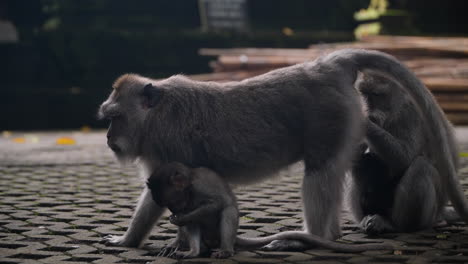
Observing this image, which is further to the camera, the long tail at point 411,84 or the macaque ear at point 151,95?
the long tail at point 411,84

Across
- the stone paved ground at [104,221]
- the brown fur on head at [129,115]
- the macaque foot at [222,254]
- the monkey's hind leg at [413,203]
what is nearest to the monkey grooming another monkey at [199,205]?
the macaque foot at [222,254]

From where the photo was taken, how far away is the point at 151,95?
484cm

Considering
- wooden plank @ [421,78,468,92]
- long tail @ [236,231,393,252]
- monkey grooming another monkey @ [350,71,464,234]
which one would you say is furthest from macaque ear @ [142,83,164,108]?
wooden plank @ [421,78,468,92]

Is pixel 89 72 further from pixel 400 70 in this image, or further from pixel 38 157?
pixel 400 70

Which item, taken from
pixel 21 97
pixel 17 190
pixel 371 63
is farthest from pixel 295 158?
pixel 21 97

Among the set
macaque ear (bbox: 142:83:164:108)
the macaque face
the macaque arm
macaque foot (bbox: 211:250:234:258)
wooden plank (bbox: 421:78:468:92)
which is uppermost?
macaque ear (bbox: 142:83:164:108)

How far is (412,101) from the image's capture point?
5.19 m

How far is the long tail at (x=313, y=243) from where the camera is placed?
15.4 ft

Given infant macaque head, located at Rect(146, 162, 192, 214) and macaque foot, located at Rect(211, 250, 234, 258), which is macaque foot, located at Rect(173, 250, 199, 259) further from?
infant macaque head, located at Rect(146, 162, 192, 214)

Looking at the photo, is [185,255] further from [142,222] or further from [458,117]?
[458,117]

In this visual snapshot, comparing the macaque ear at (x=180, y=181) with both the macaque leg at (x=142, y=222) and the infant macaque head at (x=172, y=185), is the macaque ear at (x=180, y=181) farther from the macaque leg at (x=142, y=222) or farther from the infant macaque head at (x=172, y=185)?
the macaque leg at (x=142, y=222)

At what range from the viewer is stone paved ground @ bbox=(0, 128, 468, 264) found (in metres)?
4.60

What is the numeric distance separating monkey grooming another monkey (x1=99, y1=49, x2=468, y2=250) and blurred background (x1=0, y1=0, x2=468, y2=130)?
10508 millimetres

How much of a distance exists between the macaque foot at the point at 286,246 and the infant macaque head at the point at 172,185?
63 centimetres
